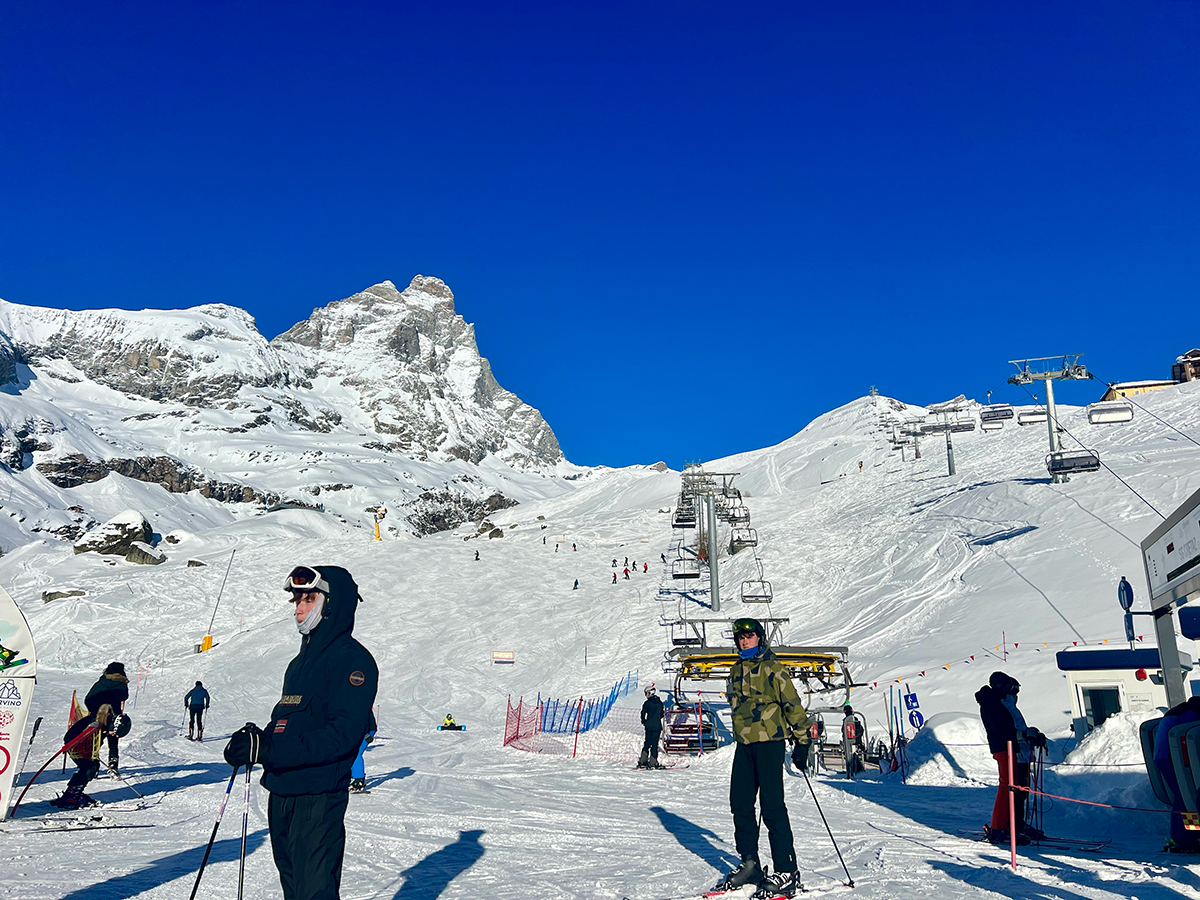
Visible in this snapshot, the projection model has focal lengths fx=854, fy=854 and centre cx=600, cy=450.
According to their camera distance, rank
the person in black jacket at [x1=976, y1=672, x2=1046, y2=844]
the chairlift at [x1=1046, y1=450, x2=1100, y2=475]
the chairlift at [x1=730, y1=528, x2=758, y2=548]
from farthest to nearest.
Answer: the chairlift at [x1=730, y1=528, x2=758, y2=548] < the chairlift at [x1=1046, y1=450, x2=1100, y2=475] < the person in black jacket at [x1=976, y1=672, x2=1046, y2=844]

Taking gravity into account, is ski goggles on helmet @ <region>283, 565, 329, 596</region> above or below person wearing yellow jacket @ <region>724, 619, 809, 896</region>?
above

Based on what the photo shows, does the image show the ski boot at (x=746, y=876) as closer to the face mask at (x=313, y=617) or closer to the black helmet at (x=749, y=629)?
the black helmet at (x=749, y=629)

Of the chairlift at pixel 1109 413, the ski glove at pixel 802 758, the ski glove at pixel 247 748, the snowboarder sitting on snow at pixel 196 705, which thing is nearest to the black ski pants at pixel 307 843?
the ski glove at pixel 247 748

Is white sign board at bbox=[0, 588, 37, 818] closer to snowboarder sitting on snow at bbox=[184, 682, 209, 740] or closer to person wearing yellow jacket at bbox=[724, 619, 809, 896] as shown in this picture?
person wearing yellow jacket at bbox=[724, 619, 809, 896]

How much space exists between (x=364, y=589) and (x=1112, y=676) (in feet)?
111

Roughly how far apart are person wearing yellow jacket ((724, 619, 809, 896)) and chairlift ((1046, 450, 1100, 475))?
3301 cm

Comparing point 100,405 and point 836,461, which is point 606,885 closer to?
point 836,461

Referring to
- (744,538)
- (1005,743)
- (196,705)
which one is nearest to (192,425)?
(744,538)

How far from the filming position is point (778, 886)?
17.0 ft

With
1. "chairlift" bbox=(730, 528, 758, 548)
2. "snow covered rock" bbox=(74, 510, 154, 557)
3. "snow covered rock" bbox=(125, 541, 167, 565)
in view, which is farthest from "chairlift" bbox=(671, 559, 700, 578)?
"snow covered rock" bbox=(74, 510, 154, 557)

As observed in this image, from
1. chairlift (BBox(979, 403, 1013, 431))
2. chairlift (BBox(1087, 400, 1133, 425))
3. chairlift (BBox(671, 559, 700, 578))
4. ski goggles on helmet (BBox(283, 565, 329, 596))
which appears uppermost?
chairlift (BBox(979, 403, 1013, 431))

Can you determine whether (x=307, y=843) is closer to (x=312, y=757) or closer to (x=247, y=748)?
(x=312, y=757)

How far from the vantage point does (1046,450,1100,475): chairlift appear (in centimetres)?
3353

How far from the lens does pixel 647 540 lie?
172 ft
